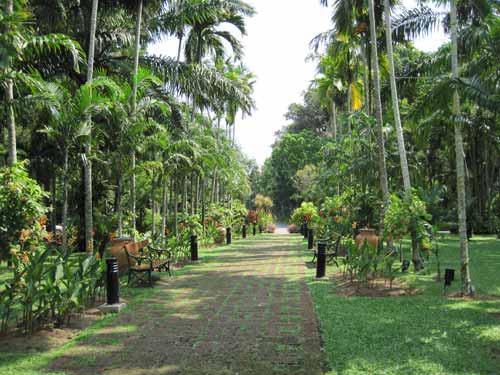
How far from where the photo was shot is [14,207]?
8156mm

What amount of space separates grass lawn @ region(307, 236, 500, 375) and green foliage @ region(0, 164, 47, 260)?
513 cm

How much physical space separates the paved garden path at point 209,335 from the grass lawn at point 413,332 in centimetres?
36

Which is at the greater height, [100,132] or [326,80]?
[326,80]

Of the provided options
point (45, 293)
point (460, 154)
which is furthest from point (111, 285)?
point (460, 154)

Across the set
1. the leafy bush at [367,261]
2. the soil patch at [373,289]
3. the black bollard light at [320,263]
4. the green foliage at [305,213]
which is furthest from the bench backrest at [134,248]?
the green foliage at [305,213]

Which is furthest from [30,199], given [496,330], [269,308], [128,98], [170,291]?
[496,330]

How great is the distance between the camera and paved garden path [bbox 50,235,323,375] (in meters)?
5.30

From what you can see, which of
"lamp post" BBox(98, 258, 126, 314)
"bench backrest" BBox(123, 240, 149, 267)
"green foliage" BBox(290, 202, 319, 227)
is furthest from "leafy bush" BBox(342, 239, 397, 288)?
"green foliage" BBox(290, 202, 319, 227)

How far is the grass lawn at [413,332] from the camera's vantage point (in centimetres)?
521

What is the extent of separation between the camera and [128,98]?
46.4 feet

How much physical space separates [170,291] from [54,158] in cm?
1373

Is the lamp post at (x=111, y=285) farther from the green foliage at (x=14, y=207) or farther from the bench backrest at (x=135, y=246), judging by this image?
the bench backrest at (x=135, y=246)

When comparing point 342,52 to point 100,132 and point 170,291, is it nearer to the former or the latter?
point 100,132

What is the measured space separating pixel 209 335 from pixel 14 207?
13.4 feet
